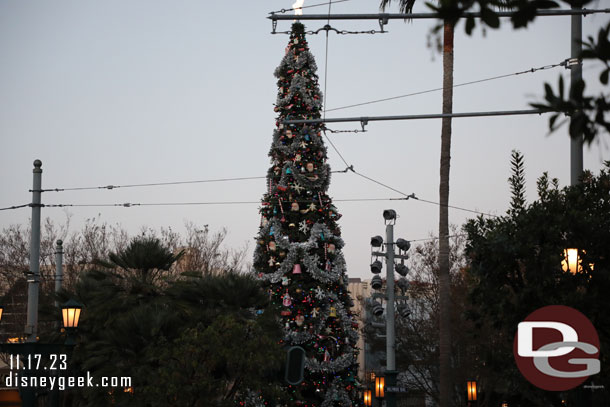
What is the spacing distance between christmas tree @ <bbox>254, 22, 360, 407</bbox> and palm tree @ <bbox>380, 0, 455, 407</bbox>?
258 inches

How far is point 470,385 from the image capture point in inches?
1403

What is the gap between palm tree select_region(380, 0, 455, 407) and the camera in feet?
79.2

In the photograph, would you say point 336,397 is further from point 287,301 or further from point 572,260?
point 572,260

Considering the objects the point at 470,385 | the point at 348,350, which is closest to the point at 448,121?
the point at 348,350

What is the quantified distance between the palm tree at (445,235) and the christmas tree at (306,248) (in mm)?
6563

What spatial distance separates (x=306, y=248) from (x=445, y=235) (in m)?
7.28

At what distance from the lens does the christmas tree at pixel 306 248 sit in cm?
3023

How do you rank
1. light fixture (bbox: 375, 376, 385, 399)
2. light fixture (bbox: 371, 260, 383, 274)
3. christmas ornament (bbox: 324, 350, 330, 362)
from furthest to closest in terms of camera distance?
light fixture (bbox: 375, 376, 385, 399) < christmas ornament (bbox: 324, 350, 330, 362) < light fixture (bbox: 371, 260, 383, 274)

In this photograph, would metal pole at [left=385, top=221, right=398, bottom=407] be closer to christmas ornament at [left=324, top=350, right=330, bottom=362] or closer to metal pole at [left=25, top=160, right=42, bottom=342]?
christmas ornament at [left=324, top=350, right=330, bottom=362]

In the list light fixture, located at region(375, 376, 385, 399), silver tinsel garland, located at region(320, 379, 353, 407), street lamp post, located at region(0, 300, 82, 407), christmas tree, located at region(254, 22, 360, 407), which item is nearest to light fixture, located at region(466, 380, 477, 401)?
light fixture, located at region(375, 376, 385, 399)

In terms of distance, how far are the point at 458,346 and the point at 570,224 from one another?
28.0 m

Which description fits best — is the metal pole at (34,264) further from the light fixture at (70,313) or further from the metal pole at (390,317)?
the metal pole at (390,317)

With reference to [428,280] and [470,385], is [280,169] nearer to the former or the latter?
[470,385]

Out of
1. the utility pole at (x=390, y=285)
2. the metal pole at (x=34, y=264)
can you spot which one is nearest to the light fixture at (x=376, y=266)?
the utility pole at (x=390, y=285)
